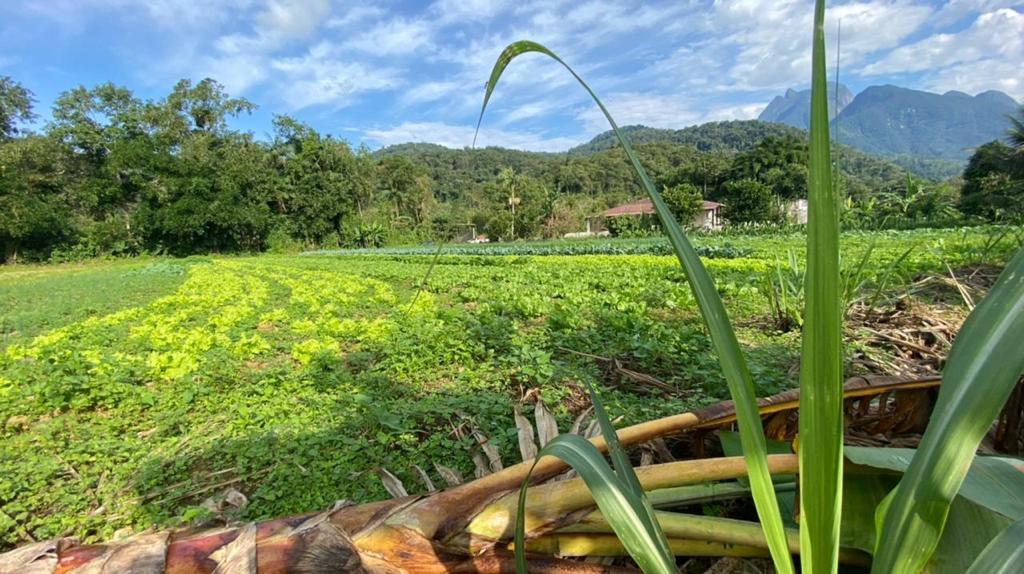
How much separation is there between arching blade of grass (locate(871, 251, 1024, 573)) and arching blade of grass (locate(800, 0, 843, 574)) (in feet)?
0.34

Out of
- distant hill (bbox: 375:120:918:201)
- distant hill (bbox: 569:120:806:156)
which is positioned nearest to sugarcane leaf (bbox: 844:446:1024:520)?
distant hill (bbox: 375:120:918:201)

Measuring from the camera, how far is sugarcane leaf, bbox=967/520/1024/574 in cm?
46

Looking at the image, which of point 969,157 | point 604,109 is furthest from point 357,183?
point 969,157

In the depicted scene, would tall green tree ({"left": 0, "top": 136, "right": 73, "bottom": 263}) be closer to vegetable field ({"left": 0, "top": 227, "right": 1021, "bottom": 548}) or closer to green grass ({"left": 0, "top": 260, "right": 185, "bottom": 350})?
green grass ({"left": 0, "top": 260, "right": 185, "bottom": 350})

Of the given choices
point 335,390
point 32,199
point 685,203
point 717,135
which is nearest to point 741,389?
point 335,390

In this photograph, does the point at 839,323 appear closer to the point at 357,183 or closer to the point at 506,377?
the point at 506,377

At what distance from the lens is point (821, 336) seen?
0.48m

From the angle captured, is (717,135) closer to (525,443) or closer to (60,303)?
(60,303)

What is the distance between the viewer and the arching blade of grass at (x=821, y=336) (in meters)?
0.45

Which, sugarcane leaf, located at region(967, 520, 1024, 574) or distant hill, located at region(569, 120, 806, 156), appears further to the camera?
distant hill, located at region(569, 120, 806, 156)

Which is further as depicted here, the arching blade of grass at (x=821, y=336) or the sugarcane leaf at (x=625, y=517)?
the sugarcane leaf at (x=625, y=517)

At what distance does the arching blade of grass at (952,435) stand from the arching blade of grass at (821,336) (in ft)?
0.34

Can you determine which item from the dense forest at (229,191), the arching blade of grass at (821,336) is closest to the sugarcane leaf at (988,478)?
the arching blade of grass at (821,336)

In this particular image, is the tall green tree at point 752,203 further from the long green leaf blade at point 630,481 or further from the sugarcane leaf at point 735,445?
the long green leaf blade at point 630,481
